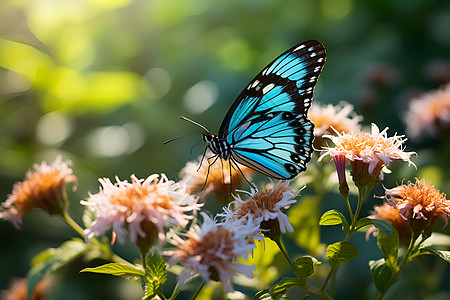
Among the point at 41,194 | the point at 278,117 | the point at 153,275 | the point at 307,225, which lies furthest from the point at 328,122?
the point at 41,194

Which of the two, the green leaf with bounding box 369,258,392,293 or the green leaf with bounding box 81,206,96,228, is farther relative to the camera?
the green leaf with bounding box 81,206,96,228

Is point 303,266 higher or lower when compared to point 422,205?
lower

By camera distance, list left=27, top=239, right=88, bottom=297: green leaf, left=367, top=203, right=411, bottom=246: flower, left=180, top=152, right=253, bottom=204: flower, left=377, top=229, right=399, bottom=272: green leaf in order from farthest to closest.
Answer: left=180, top=152, right=253, bottom=204: flower
left=27, top=239, right=88, bottom=297: green leaf
left=367, top=203, right=411, bottom=246: flower
left=377, top=229, right=399, bottom=272: green leaf

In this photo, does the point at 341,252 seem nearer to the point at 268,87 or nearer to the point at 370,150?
the point at 370,150

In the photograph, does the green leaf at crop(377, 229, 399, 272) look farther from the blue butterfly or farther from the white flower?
Result: the blue butterfly

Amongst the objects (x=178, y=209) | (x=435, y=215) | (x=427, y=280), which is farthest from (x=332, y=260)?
(x=427, y=280)

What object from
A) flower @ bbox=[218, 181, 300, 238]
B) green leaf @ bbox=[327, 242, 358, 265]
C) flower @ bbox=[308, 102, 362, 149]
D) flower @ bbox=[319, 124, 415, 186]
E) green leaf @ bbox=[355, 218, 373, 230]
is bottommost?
green leaf @ bbox=[327, 242, 358, 265]

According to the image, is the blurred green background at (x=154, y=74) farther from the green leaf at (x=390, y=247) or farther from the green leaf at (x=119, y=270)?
the green leaf at (x=119, y=270)

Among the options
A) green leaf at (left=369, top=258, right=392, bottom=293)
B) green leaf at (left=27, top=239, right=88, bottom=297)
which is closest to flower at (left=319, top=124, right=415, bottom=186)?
green leaf at (left=369, top=258, right=392, bottom=293)
